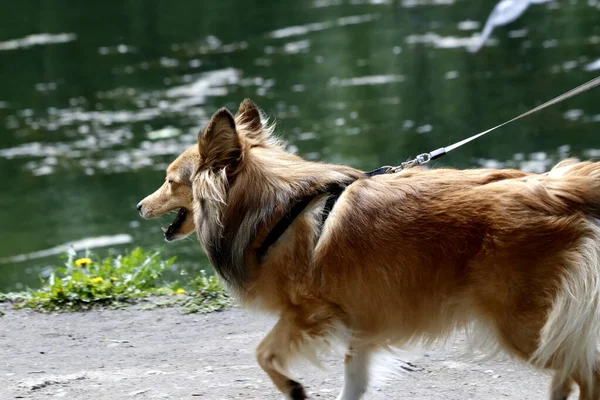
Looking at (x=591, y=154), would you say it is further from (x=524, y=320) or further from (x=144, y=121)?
(x=524, y=320)

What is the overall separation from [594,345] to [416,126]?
11794mm

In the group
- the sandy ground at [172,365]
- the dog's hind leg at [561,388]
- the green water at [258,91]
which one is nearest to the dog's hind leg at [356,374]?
the sandy ground at [172,365]

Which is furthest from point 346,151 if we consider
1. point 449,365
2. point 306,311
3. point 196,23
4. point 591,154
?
point 196,23

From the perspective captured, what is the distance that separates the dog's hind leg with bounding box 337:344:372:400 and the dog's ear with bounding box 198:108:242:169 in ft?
4.17

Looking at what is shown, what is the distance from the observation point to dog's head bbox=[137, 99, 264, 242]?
5.09 meters

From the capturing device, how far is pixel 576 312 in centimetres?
456

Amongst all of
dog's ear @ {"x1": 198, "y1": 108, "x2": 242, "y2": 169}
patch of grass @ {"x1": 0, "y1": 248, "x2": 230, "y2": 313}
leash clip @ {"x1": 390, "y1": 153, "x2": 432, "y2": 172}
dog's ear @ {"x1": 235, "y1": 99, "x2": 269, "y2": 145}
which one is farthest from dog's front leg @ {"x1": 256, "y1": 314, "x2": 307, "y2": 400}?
patch of grass @ {"x1": 0, "y1": 248, "x2": 230, "y2": 313}

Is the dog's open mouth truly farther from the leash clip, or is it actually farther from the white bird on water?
the white bird on water

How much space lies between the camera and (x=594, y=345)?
15.3 feet

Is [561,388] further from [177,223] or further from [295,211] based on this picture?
[177,223]

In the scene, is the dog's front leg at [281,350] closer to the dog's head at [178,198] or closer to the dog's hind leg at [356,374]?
the dog's hind leg at [356,374]

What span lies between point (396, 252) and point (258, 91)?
14.4 meters

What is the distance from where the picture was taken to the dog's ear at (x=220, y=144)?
198 inches

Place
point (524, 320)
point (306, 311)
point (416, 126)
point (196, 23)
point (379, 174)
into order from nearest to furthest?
point (524, 320) < point (306, 311) < point (379, 174) < point (416, 126) < point (196, 23)
